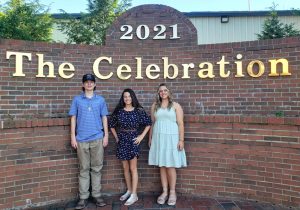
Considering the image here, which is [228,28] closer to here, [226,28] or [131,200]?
[226,28]

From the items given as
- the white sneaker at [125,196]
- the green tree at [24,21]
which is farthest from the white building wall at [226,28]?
the white sneaker at [125,196]

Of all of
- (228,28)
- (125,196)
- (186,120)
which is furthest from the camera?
(228,28)

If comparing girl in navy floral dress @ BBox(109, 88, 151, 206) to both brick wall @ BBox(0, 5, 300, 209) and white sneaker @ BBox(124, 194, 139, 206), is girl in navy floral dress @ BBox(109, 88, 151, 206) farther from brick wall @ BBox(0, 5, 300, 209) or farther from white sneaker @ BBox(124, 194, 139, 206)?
brick wall @ BBox(0, 5, 300, 209)

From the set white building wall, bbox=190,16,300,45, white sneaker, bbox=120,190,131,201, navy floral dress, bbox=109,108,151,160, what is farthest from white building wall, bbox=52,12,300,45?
white sneaker, bbox=120,190,131,201

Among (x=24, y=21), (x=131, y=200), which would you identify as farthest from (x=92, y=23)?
(x=131, y=200)

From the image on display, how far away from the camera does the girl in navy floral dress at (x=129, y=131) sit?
3957mm

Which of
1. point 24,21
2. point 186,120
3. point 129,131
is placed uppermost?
point 24,21

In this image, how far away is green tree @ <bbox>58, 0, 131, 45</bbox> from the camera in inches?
339

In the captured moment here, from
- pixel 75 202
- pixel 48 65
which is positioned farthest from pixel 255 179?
pixel 48 65

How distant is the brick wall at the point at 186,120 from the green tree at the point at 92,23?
4.06 m

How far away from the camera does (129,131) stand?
13.1ft

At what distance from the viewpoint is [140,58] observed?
4.68m

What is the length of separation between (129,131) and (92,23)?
589 centimetres

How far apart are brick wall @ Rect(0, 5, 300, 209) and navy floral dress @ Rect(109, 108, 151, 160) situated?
513 mm
